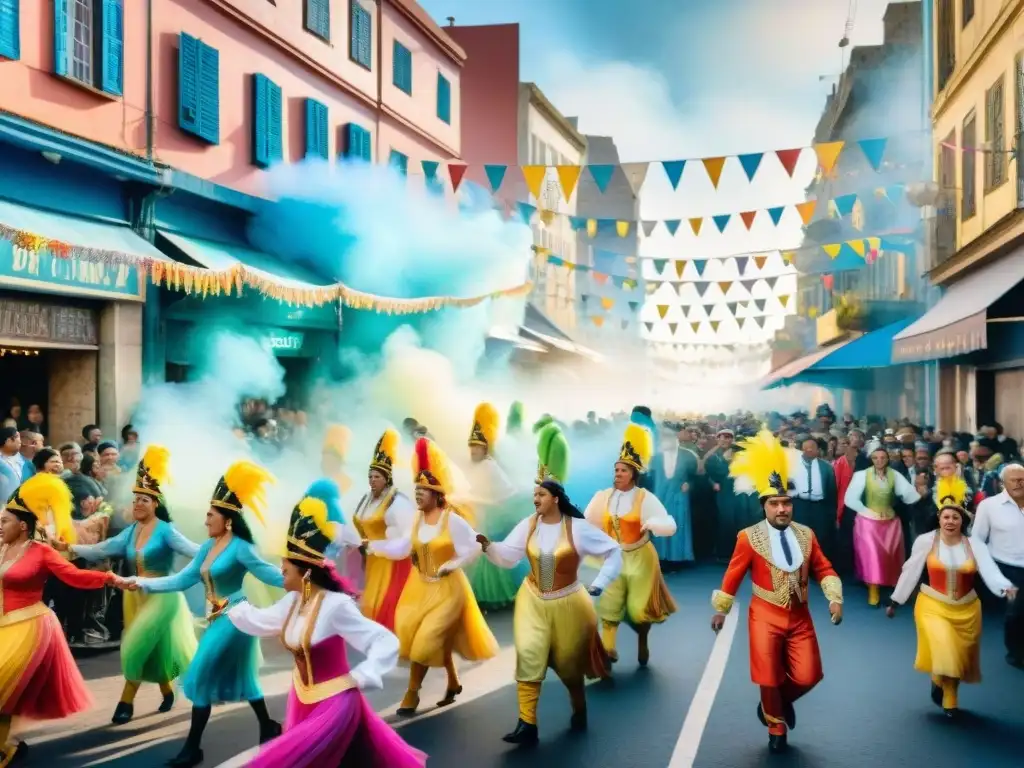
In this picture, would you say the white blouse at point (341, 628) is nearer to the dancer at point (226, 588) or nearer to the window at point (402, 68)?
the dancer at point (226, 588)

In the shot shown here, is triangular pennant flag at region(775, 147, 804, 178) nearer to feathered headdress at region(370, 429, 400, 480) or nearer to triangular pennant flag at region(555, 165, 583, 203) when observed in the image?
triangular pennant flag at region(555, 165, 583, 203)

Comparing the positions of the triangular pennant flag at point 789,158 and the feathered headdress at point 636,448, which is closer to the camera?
the feathered headdress at point 636,448

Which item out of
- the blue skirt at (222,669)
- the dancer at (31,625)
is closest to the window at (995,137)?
the blue skirt at (222,669)

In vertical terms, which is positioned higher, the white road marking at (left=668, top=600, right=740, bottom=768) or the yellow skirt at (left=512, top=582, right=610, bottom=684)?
the yellow skirt at (left=512, top=582, right=610, bottom=684)

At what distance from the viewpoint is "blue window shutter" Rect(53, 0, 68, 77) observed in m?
12.5

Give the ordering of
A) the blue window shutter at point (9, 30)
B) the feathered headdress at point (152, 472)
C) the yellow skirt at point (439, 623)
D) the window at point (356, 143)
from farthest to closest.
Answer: the window at point (356, 143) → the blue window shutter at point (9, 30) → the yellow skirt at point (439, 623) → the feathered headdress at point (152, 472)

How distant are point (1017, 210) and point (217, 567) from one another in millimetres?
13607

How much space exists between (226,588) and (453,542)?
1680 mm

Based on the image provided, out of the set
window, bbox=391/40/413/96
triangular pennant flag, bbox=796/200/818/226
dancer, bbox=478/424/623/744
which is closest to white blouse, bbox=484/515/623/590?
dancer, bbox=478/424/623/744

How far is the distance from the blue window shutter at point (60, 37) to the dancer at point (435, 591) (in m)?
7.81

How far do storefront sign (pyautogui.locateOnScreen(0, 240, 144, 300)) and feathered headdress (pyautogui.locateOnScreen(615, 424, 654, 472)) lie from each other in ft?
23.1

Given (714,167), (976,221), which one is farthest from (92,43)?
(976,221)

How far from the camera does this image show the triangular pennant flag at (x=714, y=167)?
49.9ft

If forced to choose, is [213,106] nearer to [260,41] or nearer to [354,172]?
[260,41]
